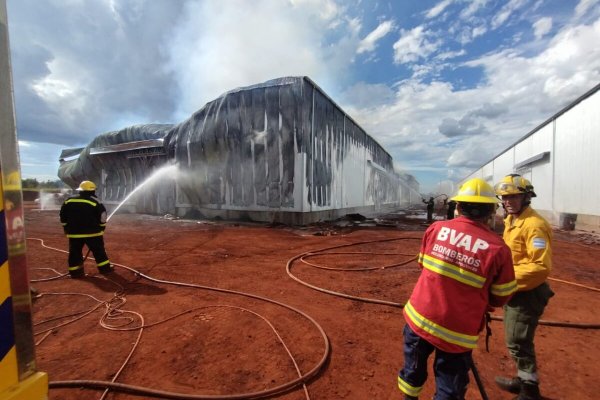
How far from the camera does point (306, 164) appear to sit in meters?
13.8

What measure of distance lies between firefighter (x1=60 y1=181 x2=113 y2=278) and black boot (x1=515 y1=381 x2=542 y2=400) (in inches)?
261

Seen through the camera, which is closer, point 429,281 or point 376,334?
point 429,281

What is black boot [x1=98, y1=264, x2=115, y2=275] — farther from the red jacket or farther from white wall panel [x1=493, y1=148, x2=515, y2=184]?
white wall panel [x1=493, y1=148, x2=515, y2=184]

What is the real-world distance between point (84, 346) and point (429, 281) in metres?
3.58

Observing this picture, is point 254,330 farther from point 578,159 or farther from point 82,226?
point 578,159

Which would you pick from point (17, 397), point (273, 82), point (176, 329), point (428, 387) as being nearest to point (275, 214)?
point (273, 82)

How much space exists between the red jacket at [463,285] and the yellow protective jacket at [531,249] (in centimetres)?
72

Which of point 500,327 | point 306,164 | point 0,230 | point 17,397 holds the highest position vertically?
point 306,164

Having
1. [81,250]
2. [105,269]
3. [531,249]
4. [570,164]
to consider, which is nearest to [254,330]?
[531,249]

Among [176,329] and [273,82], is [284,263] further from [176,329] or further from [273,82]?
[273,82]

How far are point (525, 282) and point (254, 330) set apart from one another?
281 centimetres

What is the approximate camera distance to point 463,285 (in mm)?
2059

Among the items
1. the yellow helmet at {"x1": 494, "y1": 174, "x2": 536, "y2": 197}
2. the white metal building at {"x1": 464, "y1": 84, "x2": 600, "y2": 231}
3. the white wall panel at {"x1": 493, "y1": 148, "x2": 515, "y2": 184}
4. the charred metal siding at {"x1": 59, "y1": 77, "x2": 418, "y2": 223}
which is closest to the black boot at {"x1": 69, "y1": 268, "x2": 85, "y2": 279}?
the yellow helmet at {"x1": 494, "y1": 174, "x2": 536, "y2": 197}

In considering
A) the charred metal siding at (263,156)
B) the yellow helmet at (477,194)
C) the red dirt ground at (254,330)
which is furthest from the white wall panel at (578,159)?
the yellow helmet at (477,194)
